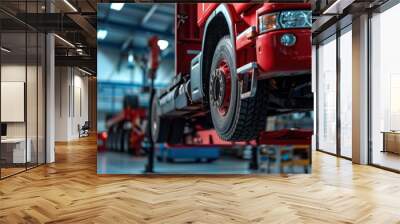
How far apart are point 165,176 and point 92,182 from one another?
1054 millimetres

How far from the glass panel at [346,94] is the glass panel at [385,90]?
85 centimetres

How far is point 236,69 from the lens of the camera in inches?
200

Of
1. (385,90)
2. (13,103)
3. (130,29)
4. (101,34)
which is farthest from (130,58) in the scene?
(385,90)

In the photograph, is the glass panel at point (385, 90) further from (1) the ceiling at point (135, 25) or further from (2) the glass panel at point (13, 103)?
(2) the glass panel at point (13, 103)

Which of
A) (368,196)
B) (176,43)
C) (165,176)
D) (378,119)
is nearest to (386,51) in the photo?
(378,119)

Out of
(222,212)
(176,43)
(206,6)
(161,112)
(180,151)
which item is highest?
(206,6)

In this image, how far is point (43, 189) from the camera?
16.0 ft

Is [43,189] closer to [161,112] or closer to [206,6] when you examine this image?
[161,112]

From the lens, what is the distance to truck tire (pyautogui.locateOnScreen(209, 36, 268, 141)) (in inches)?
198

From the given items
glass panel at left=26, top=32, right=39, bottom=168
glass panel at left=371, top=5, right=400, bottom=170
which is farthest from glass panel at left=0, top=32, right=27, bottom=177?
glass panel at left=371, top=5, right=400, bottom=170

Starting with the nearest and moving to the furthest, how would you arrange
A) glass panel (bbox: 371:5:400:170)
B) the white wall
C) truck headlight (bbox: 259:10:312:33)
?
truck headlight (bbox: 259:10:312:33)
glass panel (bbox: 371:5:400:170)
the white wall

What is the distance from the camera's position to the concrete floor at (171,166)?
5.34 m

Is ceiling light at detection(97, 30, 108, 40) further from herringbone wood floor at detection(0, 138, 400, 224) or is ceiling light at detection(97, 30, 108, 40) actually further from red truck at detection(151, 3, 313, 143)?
herringbone wood floor at detection(0, 138, 400, 224)

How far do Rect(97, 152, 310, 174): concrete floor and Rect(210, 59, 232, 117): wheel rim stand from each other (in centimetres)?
69
